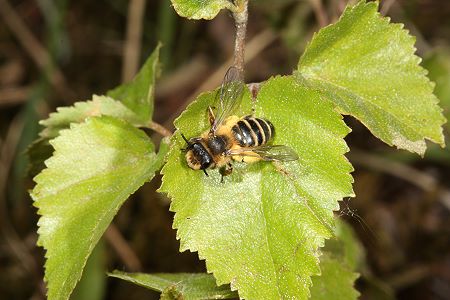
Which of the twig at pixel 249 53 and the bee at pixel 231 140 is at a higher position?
the twig at pixel 249 53

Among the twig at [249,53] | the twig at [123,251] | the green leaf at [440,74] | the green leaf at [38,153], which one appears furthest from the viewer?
the twig at [249,53]

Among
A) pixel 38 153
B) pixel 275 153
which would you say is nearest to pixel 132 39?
pixel 38 153

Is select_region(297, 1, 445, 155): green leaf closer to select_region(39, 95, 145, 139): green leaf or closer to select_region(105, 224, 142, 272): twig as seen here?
select_region(39, 95, 145, 139): green leaf

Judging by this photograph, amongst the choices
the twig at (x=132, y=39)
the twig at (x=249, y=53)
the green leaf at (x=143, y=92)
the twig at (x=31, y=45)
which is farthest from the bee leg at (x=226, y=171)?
the twig at (x=31, y=45)

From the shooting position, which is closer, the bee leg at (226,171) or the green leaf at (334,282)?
the bee leg at (226,171)

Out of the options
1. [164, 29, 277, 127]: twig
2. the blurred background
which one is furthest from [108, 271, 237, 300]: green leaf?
[164, 29, 277, 127]: twig

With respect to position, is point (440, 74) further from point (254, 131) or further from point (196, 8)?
point (196, 8)

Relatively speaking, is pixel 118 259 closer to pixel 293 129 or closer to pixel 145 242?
pixel 145 242

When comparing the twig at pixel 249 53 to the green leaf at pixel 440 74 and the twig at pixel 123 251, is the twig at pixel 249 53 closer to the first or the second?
the twig at pixel 123 251
